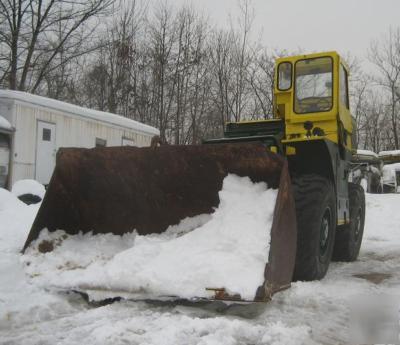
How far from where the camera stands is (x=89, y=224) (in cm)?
505

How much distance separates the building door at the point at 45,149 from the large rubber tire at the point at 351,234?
8349 millimetres

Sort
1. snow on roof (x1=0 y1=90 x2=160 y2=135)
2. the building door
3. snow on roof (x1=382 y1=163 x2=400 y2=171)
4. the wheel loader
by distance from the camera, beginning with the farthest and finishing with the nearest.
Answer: snow on roof (x1=382 y1=163 x2=400 y2=171), the building door, snow on roof (x1=0 y1=90 x2=160 y2=135), the wheel loader

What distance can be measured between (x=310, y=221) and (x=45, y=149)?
9620 mm

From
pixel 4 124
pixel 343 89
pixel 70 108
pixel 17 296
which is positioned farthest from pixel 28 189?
pixel 17 296

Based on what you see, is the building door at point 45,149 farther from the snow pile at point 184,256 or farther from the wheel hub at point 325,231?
the wheel hub at point 325,231

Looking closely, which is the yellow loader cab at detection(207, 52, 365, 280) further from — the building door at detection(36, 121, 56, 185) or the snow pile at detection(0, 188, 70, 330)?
the building door at detection(36, 121, 56, 185)

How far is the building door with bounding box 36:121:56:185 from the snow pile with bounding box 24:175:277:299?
8339mm

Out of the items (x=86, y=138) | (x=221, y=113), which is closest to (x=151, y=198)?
(x=86, y=138)

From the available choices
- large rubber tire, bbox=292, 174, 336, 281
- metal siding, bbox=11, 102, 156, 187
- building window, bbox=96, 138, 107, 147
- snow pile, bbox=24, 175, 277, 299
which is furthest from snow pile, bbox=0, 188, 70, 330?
building window, bbox=96, 138, 107, 147

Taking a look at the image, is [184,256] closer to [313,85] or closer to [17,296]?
[17,296]

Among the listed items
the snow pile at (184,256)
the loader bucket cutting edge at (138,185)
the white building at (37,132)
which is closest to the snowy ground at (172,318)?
the snow pile at (184,256)

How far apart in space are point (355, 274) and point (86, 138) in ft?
32.6

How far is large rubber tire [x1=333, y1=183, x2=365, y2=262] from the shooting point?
6.70 meters

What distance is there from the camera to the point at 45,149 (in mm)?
12898
